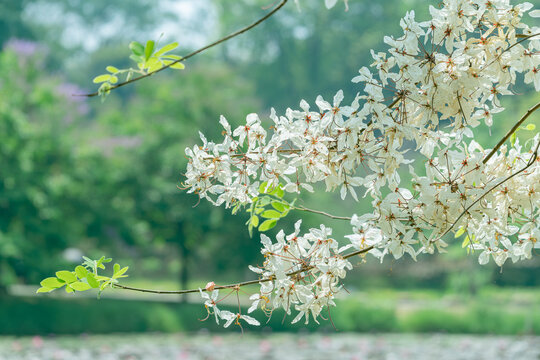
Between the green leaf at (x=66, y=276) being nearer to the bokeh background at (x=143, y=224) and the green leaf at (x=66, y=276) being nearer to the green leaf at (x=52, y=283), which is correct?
the green leaf at (x=52, y=283)

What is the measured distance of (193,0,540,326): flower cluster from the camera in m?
1.16

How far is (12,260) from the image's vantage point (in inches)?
458

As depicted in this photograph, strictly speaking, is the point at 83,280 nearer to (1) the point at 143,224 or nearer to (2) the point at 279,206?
(2) the point at 279,206

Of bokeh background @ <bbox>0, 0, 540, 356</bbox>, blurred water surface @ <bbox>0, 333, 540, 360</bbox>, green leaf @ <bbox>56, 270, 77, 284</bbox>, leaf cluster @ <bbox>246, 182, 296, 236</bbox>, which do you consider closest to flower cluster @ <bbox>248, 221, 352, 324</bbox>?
leaf cluster @ <bbox>246, 182, 296, 236</bbox>

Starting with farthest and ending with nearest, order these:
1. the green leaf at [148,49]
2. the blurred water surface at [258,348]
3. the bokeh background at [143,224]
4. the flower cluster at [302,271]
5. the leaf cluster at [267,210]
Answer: the bokeh background at [143,224] < the blurred water surface at [258,348] < the leaf cluster at [267,210] < the flower cluster at [302,271] < the green leaf at [148,49]

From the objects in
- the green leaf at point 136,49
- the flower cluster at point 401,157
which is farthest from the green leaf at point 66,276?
the green leaf at point 136,49

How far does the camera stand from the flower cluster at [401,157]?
116 centimetres

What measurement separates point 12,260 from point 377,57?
38.3 ft

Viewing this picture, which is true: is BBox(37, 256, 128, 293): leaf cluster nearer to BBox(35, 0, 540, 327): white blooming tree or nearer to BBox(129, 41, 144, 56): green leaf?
BBox(35, 0, 540, 327): white blooming tree

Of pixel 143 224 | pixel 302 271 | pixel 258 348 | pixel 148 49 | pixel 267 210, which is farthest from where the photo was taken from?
pixel 143 224

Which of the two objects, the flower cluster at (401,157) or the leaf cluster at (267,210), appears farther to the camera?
the leaf cluster at (267,210)

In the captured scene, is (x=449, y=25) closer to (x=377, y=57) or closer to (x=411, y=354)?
(x=377, y=57)

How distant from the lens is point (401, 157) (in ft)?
3.75

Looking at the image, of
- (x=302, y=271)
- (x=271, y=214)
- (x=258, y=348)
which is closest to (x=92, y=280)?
(x=302, y=271)
